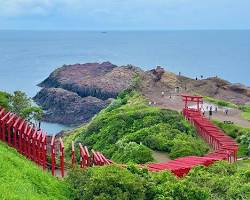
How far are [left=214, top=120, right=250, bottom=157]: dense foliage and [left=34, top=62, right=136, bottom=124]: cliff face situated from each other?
50020 millimetres

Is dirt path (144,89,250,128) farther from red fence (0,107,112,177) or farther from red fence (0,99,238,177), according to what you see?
red fence (0,107,112,177)

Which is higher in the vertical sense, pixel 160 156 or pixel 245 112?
pixel 245 112

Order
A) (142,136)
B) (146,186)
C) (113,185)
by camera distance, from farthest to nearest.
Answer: (142,136)
(146,186)
(113,185)

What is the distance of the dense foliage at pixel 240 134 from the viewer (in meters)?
40.2

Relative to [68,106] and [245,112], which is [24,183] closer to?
[245,112]

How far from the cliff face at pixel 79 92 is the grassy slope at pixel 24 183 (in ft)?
237

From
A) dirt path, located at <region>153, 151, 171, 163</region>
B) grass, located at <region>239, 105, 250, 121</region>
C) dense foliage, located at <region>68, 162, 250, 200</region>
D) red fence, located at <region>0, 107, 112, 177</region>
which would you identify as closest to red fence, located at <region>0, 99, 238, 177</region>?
red fence, located at <region>0, 107, 112, 177</region>

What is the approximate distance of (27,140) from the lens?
1121 inches

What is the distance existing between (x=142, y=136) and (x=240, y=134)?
27.7 ft

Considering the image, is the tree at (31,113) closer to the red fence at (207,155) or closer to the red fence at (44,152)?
the red fence at (44,152)

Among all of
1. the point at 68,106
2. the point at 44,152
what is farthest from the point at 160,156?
the point at 68,106

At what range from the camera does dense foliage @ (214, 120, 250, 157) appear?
132 ft

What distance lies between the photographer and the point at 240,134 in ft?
142

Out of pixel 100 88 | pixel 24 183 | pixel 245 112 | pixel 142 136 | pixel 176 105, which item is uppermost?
pixel 100 88
